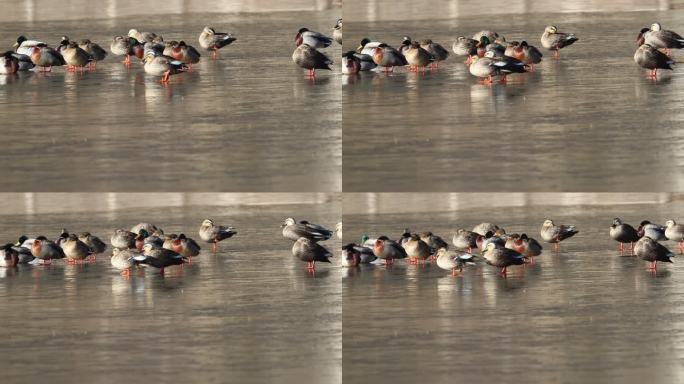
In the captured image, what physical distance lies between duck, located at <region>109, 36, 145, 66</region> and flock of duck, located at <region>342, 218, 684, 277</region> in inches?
148

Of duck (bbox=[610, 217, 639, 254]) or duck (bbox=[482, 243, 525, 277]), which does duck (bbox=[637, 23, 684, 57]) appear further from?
duck (bbox=[482, 243, 525, 277])

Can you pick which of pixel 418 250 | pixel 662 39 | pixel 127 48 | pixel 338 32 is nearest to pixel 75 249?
pixel 127 48

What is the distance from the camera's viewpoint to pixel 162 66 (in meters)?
18.3

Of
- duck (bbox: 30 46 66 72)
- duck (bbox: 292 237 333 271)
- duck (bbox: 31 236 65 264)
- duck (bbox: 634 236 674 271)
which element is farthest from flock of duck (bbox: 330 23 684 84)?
duck (bbox: 31 236 65 264)

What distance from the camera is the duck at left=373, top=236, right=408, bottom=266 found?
1708cm

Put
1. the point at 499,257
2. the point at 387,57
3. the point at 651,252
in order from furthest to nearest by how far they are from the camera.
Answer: the point at 387,57 < the point at 651,252 < the point at 499,257

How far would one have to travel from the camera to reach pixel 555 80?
1811 cm

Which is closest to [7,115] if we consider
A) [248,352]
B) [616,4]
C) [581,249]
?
[248,352]

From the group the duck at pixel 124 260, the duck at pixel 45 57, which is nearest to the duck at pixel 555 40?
the duck at pixel 45 57

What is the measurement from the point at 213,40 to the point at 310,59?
8.22 feet

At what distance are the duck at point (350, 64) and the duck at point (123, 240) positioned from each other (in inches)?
130

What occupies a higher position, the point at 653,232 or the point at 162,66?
the point at 162,66

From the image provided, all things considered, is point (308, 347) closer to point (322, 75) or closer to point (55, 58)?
point (322, 75)

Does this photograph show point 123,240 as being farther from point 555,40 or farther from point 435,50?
point 555,40
